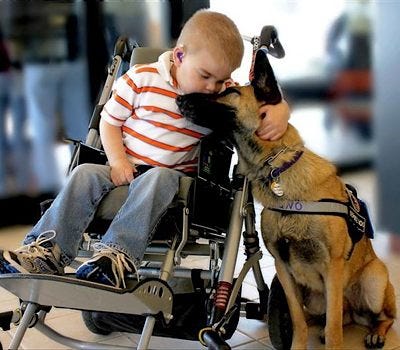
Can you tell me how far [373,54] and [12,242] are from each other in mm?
2196

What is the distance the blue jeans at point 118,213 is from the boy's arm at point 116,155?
0.10 ft

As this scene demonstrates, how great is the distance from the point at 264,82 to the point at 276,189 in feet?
0.96

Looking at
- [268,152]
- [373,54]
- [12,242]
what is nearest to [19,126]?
[12,242]

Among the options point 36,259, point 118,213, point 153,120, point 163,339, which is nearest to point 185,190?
point 118,213

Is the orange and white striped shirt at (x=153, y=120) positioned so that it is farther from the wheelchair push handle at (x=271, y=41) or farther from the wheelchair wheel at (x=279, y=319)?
the wheelchair wheel at (x=279, y=319)

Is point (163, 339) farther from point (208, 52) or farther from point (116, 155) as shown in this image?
point (208, 52)

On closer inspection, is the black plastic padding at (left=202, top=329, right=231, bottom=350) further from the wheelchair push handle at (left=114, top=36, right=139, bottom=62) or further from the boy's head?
the wheelchair push handle at (left=114, top=36, right=139, bottom=62)

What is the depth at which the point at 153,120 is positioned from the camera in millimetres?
1627

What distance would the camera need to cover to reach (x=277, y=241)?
1595mm

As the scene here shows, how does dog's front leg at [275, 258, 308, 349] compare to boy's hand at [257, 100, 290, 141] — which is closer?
boy's hand at [257, 100, 290, 141]

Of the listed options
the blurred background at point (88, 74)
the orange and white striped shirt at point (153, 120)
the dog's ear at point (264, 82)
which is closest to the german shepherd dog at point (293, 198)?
the dog's ear at point (264, 82)

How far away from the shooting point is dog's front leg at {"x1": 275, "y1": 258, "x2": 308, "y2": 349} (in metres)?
1.68

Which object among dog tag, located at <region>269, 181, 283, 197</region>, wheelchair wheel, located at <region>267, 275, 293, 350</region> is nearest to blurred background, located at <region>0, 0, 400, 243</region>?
wheelchair wheel, located at <region>267, 275, 293, 350</region>

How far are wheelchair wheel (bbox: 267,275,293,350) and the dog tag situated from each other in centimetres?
31
